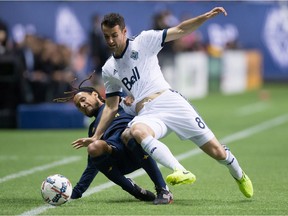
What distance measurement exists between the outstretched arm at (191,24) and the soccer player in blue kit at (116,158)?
3.29 feet

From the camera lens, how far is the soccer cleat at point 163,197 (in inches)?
342

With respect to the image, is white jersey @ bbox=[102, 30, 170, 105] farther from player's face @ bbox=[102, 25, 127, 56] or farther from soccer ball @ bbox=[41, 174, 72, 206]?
soccer ball @ bbox=[41, 174, 72, 206]

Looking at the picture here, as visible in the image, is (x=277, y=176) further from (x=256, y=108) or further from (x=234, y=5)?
(x=234, y=5)

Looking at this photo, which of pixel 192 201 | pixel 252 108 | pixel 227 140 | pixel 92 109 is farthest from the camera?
pixel 252 108

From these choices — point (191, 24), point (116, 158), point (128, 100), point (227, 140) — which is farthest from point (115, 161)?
point (227, 140)

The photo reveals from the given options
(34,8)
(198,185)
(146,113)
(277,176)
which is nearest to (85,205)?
(146,113)

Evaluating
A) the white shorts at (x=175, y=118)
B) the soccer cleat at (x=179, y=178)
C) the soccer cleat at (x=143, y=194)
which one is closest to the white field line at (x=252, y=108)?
the soccer cleat at (x=143, y=194)

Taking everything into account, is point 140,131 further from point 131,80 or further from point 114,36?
point 114,36

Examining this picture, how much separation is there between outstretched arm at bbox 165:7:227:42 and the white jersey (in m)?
0.11

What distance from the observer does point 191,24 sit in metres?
8.55

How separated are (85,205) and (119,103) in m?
1.12

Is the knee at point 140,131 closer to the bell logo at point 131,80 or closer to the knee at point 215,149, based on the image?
the bell logo at point 131,80

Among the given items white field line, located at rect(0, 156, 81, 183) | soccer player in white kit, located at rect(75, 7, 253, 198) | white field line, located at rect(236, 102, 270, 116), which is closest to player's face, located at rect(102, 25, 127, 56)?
soccer player in white kit, located at rect(75, 7, 253, 198)

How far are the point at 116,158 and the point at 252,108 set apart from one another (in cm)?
1427
